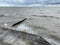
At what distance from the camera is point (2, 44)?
626 centimetres

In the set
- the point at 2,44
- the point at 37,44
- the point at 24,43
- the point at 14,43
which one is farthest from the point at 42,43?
the point at 2,44

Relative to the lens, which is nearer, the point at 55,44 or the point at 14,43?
the point at 14,43

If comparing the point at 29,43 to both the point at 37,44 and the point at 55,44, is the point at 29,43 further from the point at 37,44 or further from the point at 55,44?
the point at 55,44

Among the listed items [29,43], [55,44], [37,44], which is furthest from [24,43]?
[55,44]

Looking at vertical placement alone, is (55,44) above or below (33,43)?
below

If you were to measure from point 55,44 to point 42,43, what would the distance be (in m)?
1.11

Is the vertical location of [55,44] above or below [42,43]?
below

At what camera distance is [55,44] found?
7.26 metres

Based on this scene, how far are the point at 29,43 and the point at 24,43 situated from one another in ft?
0.83

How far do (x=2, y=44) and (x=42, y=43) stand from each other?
2.01m

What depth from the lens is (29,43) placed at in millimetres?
6426

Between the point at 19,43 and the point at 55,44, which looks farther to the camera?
the point at 55,44

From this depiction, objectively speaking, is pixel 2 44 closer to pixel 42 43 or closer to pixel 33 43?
pixel 33 43

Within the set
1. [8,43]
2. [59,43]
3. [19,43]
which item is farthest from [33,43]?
[59,43]
